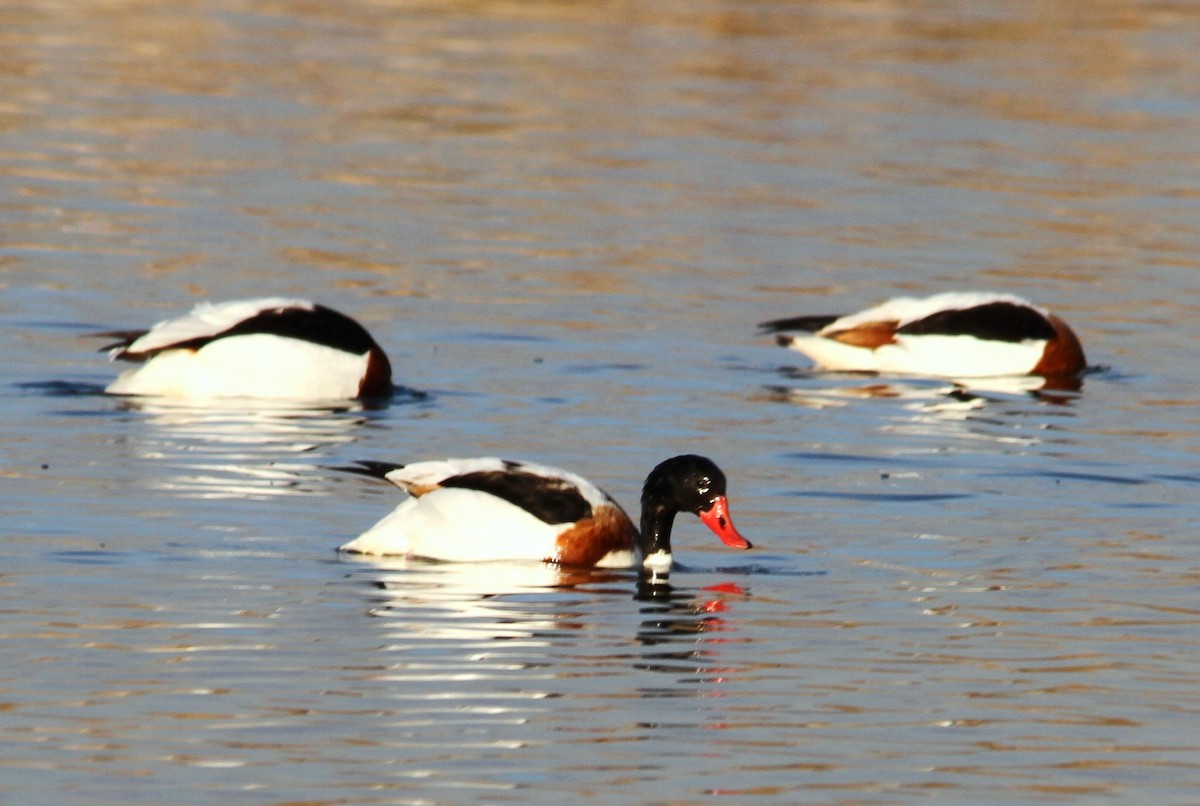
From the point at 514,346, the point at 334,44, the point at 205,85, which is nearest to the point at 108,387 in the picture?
the point at 514,346

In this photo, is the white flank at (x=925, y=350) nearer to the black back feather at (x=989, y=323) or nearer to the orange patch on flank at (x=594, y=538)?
the black back feather at (x=989, y=323)

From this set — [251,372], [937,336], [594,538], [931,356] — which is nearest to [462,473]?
[594,538]

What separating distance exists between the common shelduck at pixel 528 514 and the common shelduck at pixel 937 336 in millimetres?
6275

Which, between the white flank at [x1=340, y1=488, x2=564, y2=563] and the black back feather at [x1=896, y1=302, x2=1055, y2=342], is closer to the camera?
the white flank at [x1=340, y1=488, x2=564, y2=563]

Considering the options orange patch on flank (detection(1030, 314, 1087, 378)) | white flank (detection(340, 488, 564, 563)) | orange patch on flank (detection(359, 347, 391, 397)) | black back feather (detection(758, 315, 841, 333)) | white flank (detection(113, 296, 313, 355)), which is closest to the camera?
white flank (detection(340, 488, 564, 563))

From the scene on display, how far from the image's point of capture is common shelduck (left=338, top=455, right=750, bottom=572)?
37.2 feet

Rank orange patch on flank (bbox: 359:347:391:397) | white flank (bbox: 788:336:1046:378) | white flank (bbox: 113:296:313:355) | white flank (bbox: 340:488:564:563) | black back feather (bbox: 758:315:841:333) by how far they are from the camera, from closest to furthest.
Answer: white flank (bbox: 340:488:564:563), white flank (bbox: 113:296:313:355), orange patch on flank (bbox: 359:347:391:397), black back feather (bbox: 758:315:841:333), white flank (bbox: 788:336:1046:378)

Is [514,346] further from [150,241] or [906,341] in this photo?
[150,241]

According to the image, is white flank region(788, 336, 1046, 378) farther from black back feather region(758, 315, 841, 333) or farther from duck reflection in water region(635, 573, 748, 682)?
duck reflection in water region(635, 573, 748, 682)

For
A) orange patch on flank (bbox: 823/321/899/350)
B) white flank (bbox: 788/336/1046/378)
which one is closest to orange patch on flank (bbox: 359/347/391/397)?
white flank (bbox: 788/336/1046/378)

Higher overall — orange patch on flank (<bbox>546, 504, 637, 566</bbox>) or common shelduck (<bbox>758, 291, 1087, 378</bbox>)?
common shelduck (<bbox>758, 291, 1087, 378</bbox>)

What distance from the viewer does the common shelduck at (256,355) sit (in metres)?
15.8

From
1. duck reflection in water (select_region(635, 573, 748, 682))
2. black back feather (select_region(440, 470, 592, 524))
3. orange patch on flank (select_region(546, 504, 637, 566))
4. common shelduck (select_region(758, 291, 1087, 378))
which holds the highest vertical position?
common shelduck (select_region(758, 291, 1087, 378))

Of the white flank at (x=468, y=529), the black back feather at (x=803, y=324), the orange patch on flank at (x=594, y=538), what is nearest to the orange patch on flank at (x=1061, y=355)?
the black back feather at (x=803, y=324)
